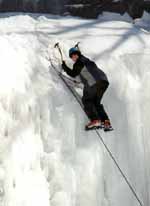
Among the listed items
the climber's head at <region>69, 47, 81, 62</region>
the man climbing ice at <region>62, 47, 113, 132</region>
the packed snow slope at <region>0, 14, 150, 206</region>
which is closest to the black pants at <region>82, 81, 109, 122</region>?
the man climbing ice at <region>62, 47, 113, 132</region>

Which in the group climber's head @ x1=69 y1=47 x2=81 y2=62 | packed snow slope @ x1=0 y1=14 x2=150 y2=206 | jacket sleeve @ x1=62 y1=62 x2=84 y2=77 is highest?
climber's head @ x1=69 y1=47 x2=81 y2=62

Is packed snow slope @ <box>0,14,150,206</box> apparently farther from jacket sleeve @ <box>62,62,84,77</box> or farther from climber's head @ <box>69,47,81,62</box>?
climber's head @ <box>69,47,81,62</box>

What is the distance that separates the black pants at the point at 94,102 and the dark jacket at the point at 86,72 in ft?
0.16

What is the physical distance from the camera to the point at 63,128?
457 centimetres

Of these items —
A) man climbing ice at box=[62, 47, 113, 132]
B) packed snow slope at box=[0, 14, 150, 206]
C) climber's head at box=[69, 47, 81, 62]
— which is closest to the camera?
packed snow slope at box=[0, 14, 150, 206]

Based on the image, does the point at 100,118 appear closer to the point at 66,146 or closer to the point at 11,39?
the point at 66,146

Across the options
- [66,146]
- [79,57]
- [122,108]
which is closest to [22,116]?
[66,146]

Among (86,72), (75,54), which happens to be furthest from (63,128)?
(75,54)

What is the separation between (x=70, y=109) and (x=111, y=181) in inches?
32.0

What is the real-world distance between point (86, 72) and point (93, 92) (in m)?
0.22

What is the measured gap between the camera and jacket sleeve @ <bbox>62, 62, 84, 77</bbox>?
4.86m

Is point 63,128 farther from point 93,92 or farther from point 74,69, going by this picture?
point 74,69

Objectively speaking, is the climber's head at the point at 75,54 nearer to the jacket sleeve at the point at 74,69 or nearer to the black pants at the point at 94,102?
the jacket sleeve at the point at 74,69

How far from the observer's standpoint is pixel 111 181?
188 inches
